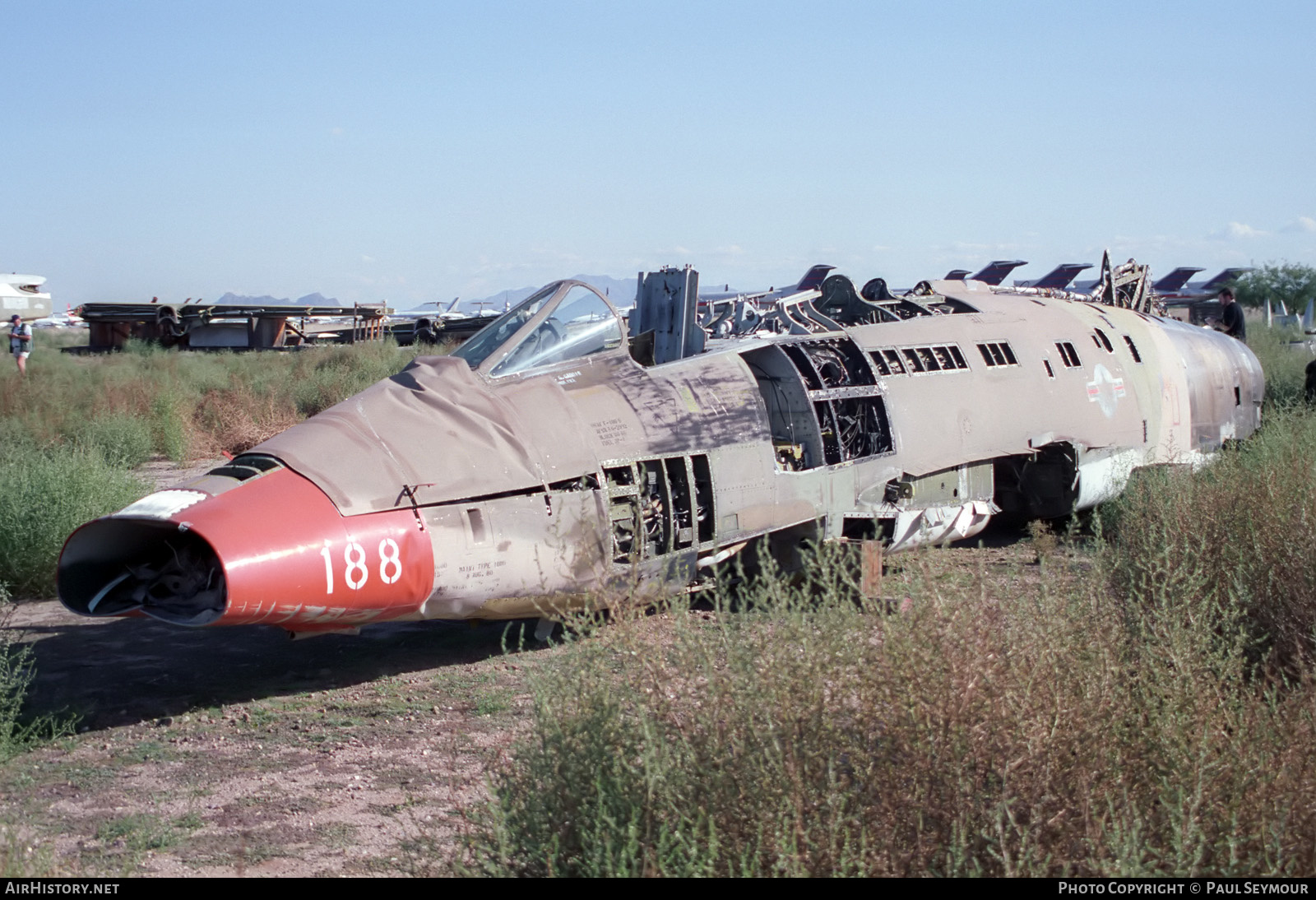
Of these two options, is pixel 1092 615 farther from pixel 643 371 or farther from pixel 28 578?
pixel 28 578

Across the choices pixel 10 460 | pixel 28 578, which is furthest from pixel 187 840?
pixel 10 460

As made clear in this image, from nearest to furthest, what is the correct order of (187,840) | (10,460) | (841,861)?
(841,861)
(187,840)
(10,460)

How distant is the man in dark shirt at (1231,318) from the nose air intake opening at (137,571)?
16.8 m

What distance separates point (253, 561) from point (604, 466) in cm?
227

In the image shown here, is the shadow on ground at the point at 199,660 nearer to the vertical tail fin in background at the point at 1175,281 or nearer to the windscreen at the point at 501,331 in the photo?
the windscreen at the point at 501,331

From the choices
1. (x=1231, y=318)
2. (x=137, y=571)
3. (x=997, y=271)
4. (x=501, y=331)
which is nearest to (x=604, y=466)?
(x=501, y=331)

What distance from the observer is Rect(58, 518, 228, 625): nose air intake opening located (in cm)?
613

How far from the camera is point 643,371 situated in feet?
25.1

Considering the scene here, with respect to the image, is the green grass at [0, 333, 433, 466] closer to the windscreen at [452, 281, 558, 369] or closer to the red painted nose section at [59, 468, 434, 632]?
the red painted nose section at [59, 468, 434, 632]

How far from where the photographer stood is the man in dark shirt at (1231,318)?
17.6 m

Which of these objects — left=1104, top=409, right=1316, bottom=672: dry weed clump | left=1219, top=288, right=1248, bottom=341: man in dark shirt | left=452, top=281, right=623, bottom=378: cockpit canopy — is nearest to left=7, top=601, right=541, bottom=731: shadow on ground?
left=452, top=281, right=623, bottom=378: cockpit canopy

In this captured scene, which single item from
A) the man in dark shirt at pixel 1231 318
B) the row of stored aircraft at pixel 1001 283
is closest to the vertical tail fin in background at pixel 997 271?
the row of stored aircraft at pixel 1001 283

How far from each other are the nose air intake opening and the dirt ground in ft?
2.95
